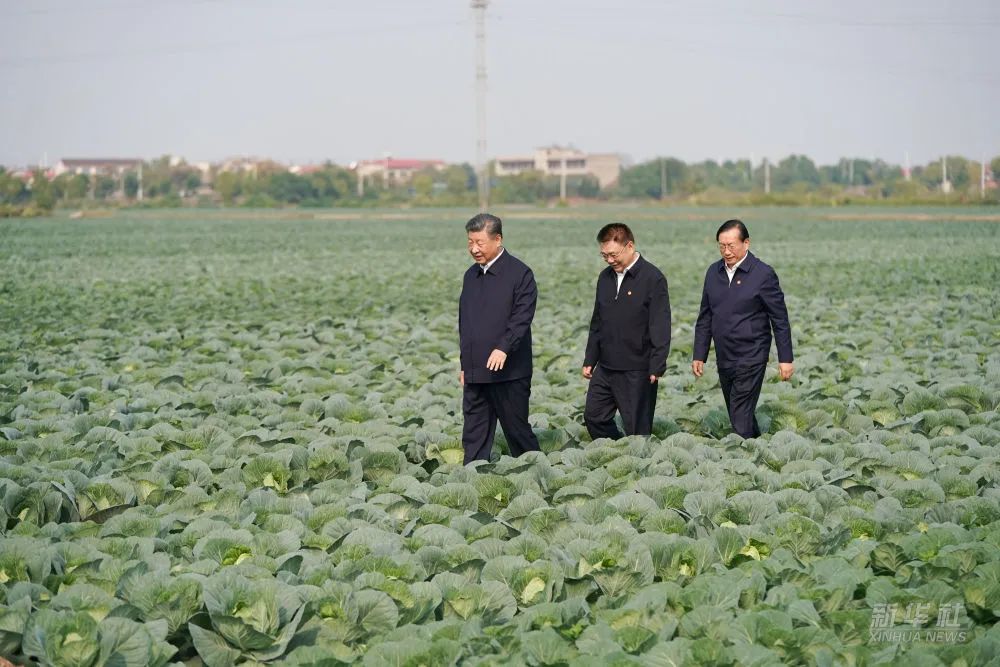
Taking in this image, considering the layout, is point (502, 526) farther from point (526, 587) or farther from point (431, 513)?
point (526, 587)

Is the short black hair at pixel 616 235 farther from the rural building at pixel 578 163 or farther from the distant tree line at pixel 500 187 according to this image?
the rural building at pixel 578 163

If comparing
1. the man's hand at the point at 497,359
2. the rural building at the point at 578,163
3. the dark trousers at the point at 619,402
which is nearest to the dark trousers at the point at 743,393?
the dark trousers at the point at 619,402

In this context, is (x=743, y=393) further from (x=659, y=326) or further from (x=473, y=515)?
(x=473, y=515)

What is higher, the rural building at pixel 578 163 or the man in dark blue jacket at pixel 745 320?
the rural building at pixel 578 163

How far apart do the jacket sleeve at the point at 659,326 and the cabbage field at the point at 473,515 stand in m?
0.45

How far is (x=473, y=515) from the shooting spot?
570 cm

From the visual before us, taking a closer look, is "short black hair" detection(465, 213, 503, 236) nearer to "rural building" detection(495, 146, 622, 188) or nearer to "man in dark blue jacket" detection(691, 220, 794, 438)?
"man in dark blue jacket" detection(691, 220, 794, 438)

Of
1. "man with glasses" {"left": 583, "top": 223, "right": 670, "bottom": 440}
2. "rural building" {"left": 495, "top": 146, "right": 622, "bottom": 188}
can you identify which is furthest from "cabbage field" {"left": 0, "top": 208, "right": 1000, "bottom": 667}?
"rural building" {"left": 495, "top": 146, "right": 622, "bottom": 188}

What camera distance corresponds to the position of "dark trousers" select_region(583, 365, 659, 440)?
23.8 ft

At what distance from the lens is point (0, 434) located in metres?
7.60

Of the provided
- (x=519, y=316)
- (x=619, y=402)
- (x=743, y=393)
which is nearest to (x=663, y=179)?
(x=743, y=393)

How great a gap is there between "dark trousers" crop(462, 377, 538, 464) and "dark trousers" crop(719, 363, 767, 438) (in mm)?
1247

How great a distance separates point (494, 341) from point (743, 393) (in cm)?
160

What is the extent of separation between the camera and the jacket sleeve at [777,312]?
23.7 ft
